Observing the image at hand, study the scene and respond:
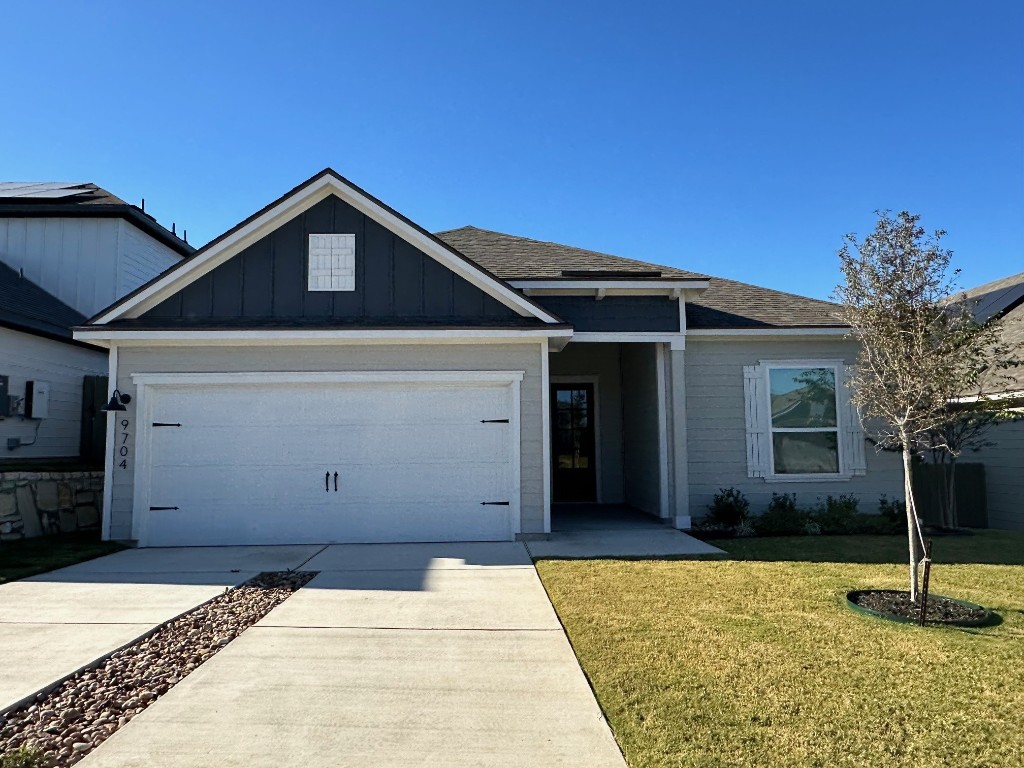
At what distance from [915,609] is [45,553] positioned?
9.40 m

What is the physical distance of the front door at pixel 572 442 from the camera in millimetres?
13031

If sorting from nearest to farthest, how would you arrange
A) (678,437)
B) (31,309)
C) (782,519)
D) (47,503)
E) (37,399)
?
(47,503)
(782,519)
(678,437)
(37,399)
(31,309)

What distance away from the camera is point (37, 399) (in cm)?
1112

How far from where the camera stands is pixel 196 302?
8883 mm

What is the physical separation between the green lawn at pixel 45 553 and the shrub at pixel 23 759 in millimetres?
4484

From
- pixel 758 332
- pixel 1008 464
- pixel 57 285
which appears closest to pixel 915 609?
pixel 758 332

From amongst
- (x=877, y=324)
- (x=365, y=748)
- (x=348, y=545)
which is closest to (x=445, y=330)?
(x=348, y=545)

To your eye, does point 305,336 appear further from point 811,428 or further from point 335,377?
point 811,428

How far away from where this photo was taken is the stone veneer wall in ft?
29.4

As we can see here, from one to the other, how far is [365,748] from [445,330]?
6.04 m

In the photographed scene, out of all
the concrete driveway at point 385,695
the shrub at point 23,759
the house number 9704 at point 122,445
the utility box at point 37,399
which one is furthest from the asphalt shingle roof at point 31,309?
the shrub at point 23,759

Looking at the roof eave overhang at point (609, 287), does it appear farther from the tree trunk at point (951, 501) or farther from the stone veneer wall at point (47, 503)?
the stone veneer wall at point (47, 503)

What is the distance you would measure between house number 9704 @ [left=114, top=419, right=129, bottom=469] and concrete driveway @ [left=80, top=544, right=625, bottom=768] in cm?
426

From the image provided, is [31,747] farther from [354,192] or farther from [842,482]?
[842,482]
